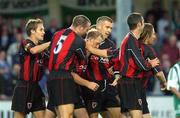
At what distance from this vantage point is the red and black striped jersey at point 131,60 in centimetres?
1499

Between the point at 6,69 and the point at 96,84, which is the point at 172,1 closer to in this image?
the point at 6,69

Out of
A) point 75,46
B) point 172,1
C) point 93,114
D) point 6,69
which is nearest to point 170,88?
point 93,114

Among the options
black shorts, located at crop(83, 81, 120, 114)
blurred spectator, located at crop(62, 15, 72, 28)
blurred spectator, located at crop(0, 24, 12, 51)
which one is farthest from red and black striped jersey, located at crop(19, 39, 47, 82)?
blurred spectator, located at crop(62, 15, 72, 28)

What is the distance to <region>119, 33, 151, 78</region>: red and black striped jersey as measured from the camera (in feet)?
49.2

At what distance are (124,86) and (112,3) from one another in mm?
11136

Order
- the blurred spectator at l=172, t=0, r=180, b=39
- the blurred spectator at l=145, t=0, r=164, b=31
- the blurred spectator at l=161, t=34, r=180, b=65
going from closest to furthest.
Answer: the blurred spectator at l=161, t=34, r=180, b=65 < the blurred spectator at l=145, t=0, r=164, b=31 < the blurred spectator at l=172, t=0, r=180, b=39

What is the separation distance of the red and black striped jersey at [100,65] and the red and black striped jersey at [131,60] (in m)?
0.80

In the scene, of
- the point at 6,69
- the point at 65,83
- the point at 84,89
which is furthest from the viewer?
the point at 6,69

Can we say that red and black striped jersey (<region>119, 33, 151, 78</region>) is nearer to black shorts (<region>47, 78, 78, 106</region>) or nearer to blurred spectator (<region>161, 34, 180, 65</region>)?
black shorts (<region>47, 78, 78, 106</region>)

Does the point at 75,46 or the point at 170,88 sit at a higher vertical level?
the point at 75,46

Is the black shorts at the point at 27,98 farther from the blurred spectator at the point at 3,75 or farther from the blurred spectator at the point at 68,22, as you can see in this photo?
the blurred spectator at the point at 68,22

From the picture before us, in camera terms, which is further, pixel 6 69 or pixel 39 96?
pixel 6 69

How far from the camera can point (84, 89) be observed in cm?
1606

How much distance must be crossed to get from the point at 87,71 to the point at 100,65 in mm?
243
